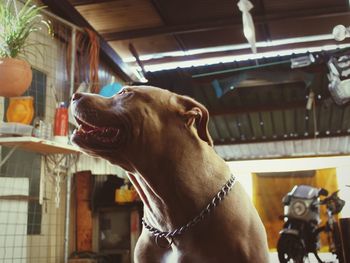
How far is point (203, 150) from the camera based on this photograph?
150cm

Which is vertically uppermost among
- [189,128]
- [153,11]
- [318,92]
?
[153,11]

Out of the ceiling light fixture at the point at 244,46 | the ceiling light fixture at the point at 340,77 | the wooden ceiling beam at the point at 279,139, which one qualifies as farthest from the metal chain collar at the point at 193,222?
the wooden ceiling beam at the point at 279,139

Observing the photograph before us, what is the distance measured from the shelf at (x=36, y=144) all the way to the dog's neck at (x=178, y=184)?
4.94ft

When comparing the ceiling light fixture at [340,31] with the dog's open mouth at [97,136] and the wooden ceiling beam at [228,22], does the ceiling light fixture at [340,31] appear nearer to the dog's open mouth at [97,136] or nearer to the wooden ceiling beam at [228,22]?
the wooden ceiling beam at [228,22]

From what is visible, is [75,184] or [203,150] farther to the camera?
[75,184]

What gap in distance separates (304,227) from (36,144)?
10.0 ft

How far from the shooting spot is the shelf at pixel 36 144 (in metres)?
3.12

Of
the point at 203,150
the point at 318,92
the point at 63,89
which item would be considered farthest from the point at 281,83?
the point at 203,150

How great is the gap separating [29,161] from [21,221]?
0.53 metres

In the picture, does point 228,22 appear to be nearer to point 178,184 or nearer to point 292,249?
point 292,249

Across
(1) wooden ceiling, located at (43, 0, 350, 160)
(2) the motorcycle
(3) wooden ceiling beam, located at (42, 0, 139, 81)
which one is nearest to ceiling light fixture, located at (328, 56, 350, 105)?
(1) wooden ceiling, located at (43, 0, 350, 160)

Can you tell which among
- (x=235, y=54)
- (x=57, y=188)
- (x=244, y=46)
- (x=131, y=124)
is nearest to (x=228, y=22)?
(x=244, y=46)

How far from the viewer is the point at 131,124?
1.43 metres

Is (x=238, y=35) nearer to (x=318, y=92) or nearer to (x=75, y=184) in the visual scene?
(x=318, y=92)
